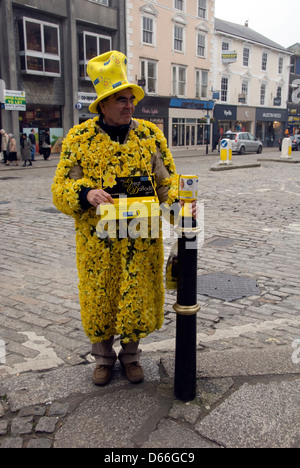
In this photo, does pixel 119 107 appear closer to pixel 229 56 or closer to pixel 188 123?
pixel 188 123

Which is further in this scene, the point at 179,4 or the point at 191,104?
the point at 191,104

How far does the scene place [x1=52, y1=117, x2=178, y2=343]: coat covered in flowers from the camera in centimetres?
252

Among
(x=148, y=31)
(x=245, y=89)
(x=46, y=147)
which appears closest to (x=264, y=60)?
(x=245, y=89)

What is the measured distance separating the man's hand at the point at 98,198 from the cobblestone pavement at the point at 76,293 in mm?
1226

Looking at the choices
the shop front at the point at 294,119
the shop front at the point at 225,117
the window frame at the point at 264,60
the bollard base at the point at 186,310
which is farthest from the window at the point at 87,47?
the shop front at the point at 294,119

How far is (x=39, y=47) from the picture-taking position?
75.5ft

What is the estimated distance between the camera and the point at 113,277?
2.59 m

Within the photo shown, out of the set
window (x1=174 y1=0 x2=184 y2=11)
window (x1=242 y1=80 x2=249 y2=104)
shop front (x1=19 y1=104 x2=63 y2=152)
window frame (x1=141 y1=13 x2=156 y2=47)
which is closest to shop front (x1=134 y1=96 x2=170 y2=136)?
window frame (x1=141 y1=13 x2=156 y2=47)

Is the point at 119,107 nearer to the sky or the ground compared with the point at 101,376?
nearer to the sky

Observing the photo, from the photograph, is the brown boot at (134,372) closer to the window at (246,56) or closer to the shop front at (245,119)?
the shop front at (245,119)

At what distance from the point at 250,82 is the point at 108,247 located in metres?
40.9

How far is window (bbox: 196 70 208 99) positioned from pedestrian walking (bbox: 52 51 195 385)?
33.8 m

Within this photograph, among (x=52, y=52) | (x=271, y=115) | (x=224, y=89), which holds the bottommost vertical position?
(x=271, y=115)

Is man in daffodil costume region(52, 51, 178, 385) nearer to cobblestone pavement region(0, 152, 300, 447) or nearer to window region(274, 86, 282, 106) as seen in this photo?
cobblestone pavement region(0, 152, 300, 447)
